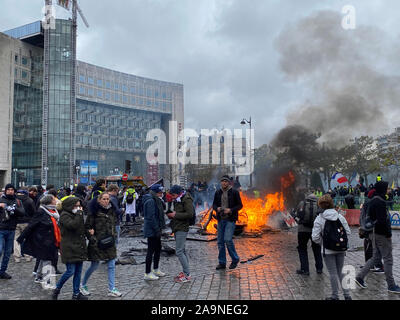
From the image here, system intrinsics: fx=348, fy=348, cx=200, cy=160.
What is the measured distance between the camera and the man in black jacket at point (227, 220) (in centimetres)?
725

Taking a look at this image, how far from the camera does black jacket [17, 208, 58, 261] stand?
6.04 meters

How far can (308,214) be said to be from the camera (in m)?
7.02

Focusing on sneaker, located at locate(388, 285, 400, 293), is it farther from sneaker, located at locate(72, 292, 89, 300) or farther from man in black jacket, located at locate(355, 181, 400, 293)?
sneaker, located at locate(72, 292, 89, 300)

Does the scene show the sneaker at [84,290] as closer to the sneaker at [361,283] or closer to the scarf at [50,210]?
the scarf at [50,210]

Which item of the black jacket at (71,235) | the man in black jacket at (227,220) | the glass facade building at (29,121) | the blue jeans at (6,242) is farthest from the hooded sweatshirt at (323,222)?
the glass facade building at (29,121)

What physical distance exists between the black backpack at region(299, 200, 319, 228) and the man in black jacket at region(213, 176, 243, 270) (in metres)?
1.26

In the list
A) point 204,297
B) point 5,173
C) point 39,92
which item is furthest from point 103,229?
point 39,92

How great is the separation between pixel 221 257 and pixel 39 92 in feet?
232

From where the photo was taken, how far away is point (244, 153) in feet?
344

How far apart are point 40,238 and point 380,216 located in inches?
229

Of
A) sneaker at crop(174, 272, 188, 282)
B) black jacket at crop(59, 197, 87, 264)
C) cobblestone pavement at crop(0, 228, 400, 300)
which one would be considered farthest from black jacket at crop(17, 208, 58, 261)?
sneaker at crop(174, 272, 188, 282)

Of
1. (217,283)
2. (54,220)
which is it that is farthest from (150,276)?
(54,220)

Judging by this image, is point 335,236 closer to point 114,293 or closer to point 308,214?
point 308,214
